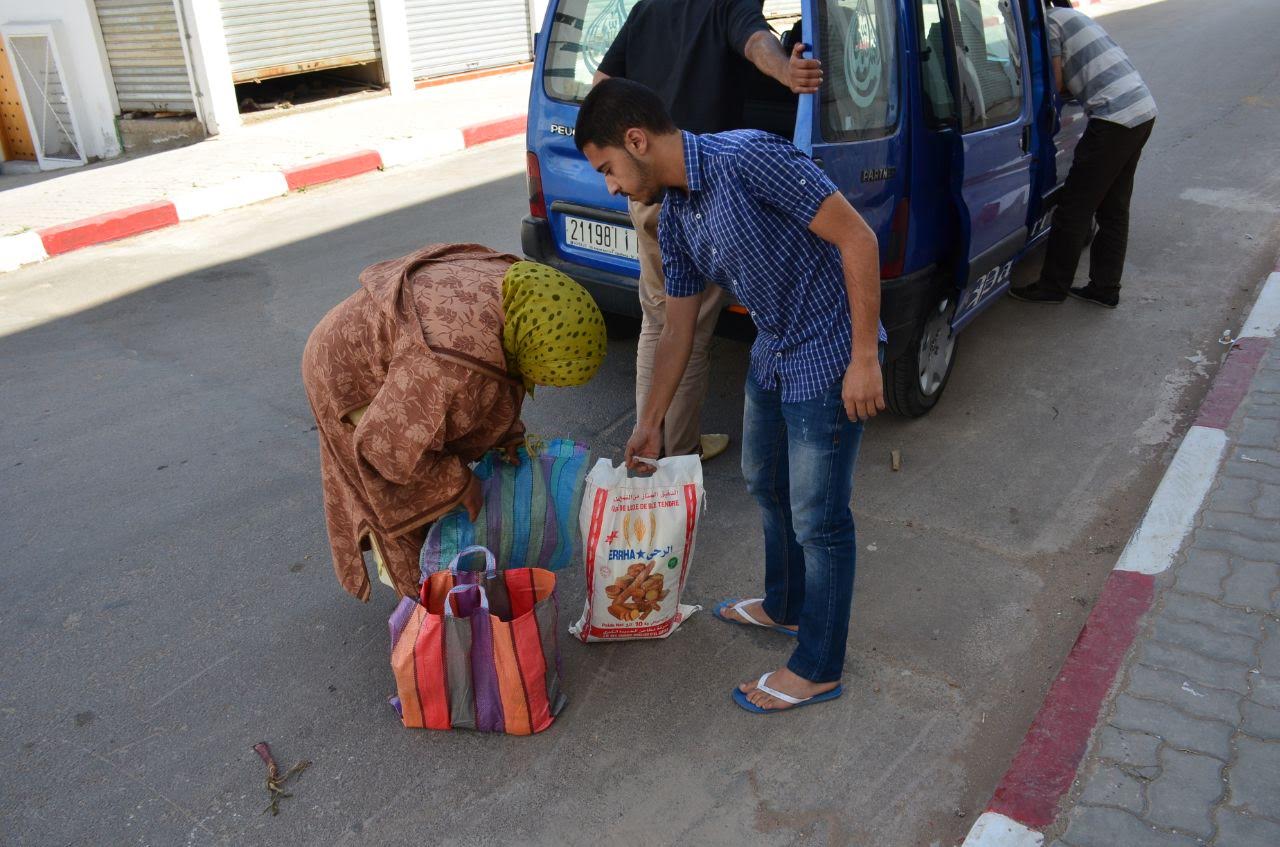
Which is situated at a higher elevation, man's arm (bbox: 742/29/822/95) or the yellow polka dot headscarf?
man's arm (bbox: 742/29/822/95)

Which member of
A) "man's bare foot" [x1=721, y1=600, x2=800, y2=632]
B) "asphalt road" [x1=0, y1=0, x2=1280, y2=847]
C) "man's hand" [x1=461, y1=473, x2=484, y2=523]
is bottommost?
"asphalt road" [x1=0, y1=0, x2=1280, y2=847]

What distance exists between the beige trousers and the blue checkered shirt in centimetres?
104

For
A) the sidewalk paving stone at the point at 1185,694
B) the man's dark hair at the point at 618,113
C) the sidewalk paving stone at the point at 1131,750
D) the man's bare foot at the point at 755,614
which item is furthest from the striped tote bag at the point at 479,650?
the sidewalk paving stone at the point at 1185,694

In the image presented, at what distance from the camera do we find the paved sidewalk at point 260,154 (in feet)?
26.2

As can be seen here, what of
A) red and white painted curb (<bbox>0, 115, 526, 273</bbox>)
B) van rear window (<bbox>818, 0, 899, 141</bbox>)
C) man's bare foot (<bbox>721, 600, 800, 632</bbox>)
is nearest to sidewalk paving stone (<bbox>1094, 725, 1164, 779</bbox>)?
man's bare foot (<bbox>721, 600, 800, 632</bbox>)

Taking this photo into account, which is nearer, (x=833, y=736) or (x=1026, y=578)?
(x=833, y=736)

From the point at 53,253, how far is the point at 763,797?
22.1 feet

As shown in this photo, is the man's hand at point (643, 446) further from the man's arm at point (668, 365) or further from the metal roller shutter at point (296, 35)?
the metal roller shutter at point (296, 35)

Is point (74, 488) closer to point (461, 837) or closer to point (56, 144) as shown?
point (461, 837)

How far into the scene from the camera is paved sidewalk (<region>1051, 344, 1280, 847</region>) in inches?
90.7

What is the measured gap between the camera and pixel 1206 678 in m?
2.73

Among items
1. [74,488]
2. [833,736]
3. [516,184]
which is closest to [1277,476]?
[833,736]

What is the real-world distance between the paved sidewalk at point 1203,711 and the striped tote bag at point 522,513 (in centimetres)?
151

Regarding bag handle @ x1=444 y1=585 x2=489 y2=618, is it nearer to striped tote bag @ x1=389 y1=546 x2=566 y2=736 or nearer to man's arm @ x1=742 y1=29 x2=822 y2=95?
striped tote bag @ x1=389 y1=546 x2=566 y2=736
